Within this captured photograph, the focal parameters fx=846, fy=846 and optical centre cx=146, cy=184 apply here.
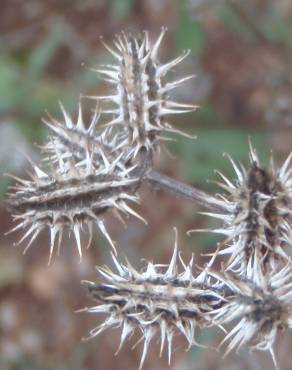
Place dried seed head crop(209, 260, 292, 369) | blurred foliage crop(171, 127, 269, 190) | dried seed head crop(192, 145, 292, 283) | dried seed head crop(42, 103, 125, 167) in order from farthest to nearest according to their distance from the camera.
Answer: blurred foliage crop(171, 127, 269, 190) → dried seed head crop(42, 103, 125, 167) → dried seed head crop(192, 145, 292, 283) → dried seed head crop(209, 260, 292, 369)

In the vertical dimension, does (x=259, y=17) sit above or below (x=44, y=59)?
above

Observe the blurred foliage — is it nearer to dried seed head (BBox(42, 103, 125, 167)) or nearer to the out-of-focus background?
the out-of-focus background

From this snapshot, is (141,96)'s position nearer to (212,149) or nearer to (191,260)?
(191,260)

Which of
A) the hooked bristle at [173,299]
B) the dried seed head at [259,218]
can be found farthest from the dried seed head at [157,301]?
the dried seed head at [259,218]

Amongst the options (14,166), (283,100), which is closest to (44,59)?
(14,166)

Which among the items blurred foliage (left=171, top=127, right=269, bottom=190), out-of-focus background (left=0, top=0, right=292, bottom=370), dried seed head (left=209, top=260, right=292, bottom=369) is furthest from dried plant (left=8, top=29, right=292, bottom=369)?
out-of-focus background (left=0, top=0, right=292, bottom=370)

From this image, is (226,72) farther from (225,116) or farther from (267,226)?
(267,226)

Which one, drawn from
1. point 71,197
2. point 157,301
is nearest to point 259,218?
point 157,301
